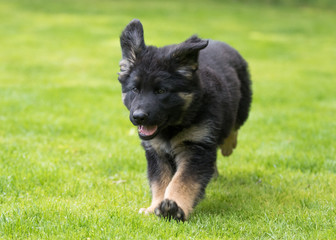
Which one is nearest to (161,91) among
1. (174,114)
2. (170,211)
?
(174,114)

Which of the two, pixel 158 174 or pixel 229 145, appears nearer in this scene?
pixel 158 174

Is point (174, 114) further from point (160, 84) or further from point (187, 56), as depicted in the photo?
point (187, 56)

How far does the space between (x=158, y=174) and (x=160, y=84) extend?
2.82 ft

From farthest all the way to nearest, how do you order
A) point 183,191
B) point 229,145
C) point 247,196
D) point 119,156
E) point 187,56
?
point 119,156, point 229,145, point 247,196, point 187,56, point 183,191

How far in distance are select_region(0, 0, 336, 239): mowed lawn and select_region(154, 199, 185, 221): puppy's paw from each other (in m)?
0.09

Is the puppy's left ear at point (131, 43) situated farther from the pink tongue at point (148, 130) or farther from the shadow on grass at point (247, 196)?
the shadow on grass at point (247, 196)

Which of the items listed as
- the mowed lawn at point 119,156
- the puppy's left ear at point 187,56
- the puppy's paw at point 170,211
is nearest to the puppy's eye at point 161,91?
the puppy's left ear at point 187,56

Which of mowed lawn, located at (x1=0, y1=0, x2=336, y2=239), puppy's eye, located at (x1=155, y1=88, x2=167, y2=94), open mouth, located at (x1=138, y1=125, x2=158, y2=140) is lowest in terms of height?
mowed lawn, located at (x1=0, y1=0, x2=336, y2=239)

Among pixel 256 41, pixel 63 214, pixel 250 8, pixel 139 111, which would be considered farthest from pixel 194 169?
pixel 250 8

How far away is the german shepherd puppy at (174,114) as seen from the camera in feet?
13.1

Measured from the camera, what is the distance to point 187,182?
407cm

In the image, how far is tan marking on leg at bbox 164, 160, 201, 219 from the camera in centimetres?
394

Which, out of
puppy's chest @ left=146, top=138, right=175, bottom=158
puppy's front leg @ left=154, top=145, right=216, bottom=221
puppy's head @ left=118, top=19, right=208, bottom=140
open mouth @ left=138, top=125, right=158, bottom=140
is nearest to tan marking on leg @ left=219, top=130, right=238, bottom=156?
puppy's front leg @ left=154, top=145, right=216, bottom=221

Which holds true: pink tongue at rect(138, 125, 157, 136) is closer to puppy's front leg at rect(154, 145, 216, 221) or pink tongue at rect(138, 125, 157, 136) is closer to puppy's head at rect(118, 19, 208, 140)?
puppy's head at rect(118, 19, 208, 140)
